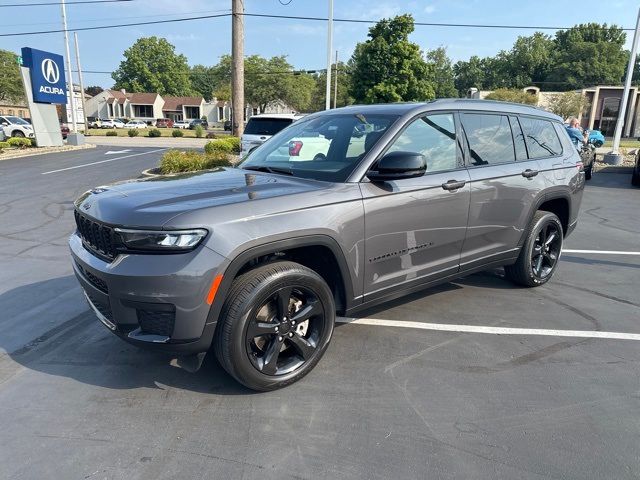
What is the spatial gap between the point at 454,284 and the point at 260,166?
259 centimetres

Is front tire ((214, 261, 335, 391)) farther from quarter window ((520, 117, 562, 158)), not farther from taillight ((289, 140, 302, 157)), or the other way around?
quarter window ((520, 117, 562, 158))

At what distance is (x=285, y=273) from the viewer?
2824 millimetres

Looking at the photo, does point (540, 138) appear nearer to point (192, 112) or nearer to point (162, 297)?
point (162, 297)

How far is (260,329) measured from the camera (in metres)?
2.85

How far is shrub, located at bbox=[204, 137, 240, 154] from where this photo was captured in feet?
48.7

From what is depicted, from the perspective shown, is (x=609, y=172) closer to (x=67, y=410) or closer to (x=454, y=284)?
(x=454, y=284)

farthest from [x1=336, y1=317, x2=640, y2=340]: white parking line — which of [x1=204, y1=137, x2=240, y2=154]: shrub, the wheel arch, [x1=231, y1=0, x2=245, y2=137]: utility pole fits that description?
[x1=231, y1=0, x2=245, y2=137]: utility pole

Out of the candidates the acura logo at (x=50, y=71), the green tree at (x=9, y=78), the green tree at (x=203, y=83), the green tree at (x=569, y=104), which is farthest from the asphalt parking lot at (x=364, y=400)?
the green tree at (x=203, y=83)

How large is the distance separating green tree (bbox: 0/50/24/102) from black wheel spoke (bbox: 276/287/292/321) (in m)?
77.7

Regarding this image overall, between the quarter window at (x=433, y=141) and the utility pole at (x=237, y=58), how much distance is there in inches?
560

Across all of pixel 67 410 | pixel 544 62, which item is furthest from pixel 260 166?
pixel 544 62

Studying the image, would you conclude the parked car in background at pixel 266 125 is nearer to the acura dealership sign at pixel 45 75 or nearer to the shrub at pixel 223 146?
the shrub at pixel 223 146

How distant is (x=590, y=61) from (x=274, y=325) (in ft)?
347

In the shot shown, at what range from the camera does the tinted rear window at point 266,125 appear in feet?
41.1
